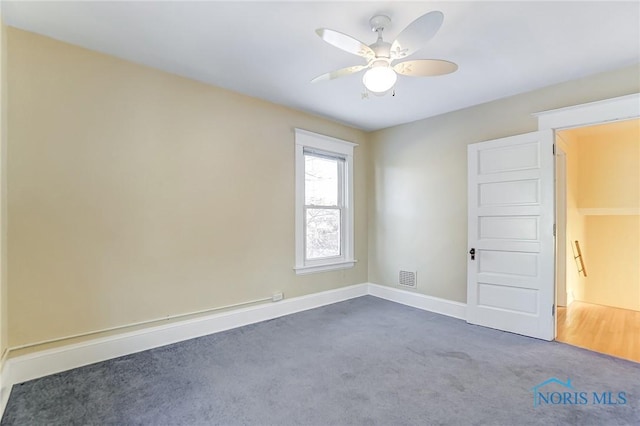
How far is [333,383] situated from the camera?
7.50 ft

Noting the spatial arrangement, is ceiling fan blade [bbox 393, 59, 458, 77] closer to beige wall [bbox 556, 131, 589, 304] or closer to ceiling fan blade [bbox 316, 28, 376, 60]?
ceiling fan blade [bbox 316, 28, 376, 60]

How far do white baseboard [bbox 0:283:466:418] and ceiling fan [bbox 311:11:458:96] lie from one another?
2718 millimetres

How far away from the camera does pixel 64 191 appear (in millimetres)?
2482

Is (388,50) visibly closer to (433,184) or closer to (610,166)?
(433,184)

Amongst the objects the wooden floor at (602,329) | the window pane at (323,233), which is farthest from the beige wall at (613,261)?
the window pane at (323,233)

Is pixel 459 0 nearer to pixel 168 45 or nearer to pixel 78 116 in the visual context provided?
pixel 168 45

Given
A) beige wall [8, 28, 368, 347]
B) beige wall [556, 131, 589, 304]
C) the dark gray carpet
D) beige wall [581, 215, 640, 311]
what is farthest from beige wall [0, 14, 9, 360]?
beige wall [581, 215, 640, 311]

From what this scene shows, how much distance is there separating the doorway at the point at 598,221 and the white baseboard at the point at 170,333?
1830mm

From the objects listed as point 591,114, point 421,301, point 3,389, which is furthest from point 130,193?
point 591,114

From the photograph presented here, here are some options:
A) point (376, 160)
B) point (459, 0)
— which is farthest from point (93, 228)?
point (376, 160)

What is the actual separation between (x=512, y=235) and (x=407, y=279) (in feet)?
5.13

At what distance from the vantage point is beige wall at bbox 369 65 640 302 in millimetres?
3469

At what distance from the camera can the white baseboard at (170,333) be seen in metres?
2.29

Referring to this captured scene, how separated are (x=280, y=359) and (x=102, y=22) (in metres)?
3.00
